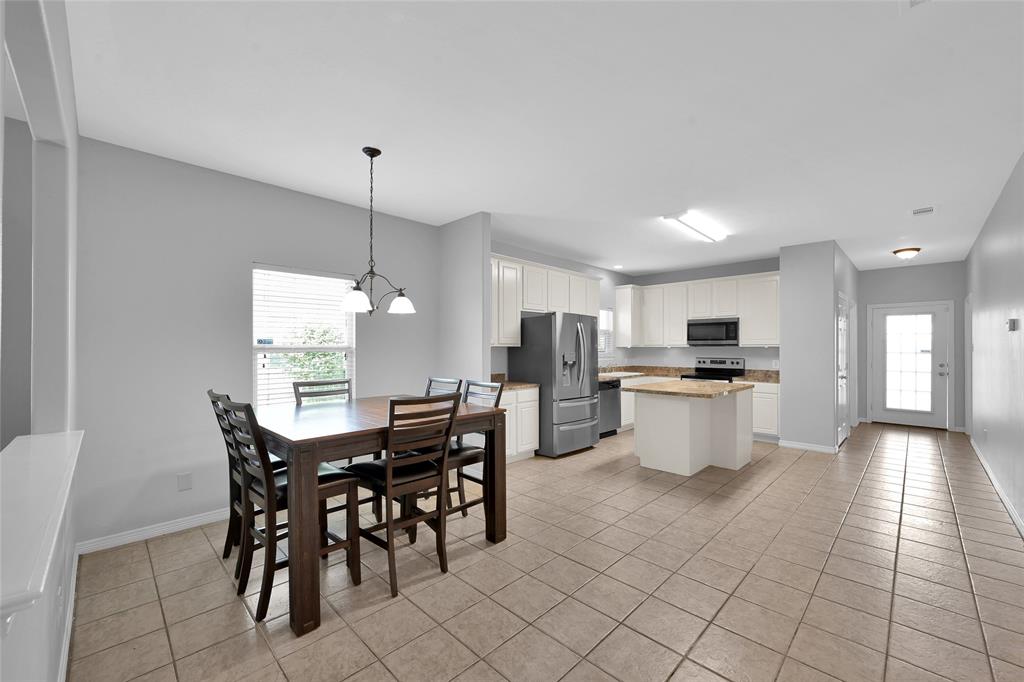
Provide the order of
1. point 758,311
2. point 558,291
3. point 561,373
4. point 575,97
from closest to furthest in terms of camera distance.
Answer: point 575,97 → point 561,373 → point 558,291 → point 758,311

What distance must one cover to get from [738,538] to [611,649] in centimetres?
154

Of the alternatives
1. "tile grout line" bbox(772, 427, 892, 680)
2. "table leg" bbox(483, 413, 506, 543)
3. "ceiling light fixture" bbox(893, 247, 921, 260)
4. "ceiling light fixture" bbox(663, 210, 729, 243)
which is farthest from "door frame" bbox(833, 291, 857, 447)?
"table leg" bbox(483, 413, 506, 543)

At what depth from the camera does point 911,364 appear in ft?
23.7

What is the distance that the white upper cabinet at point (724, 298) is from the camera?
6.64m

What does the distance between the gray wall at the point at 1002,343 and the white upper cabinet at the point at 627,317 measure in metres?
3.99

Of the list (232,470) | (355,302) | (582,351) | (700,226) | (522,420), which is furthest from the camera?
(582,351)

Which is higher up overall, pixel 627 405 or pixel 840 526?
pixel 627 405

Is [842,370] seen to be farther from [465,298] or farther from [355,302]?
[355,302]

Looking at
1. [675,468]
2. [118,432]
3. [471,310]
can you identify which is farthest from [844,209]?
[118,432]

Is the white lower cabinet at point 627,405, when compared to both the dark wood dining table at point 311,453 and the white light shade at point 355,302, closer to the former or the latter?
the dark wood dining table at point 311,453

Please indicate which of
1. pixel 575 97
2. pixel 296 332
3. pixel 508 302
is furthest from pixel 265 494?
pixel 508 302

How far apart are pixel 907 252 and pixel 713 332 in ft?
8.20

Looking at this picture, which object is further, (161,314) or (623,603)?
(161,314)

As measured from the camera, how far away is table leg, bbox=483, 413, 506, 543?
306 centimetres
